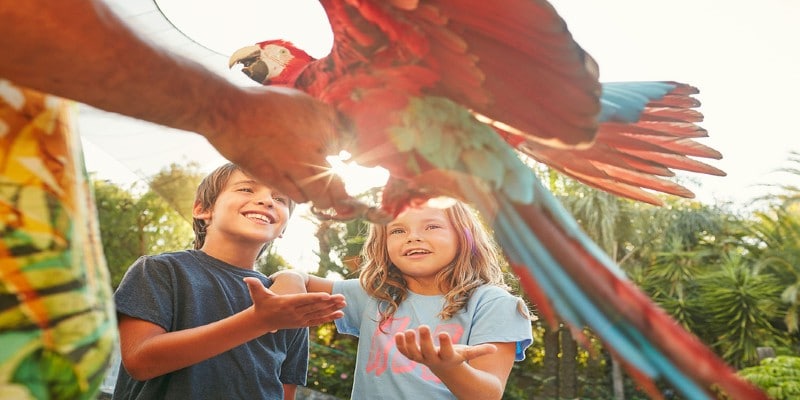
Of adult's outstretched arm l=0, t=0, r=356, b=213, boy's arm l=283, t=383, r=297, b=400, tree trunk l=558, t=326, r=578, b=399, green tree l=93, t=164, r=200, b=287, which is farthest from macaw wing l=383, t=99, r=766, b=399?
green tree l=93, t=164, r=200, b=287

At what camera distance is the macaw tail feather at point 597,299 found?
1.65ft

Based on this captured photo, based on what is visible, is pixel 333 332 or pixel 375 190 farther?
pixel 333 332

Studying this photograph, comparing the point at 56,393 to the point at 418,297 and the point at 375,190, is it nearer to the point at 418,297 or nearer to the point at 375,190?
the point at 375,190

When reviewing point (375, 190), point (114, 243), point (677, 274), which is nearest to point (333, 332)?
point (114, 243)

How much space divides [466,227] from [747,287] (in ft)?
26.5

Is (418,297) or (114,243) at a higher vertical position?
(418,297)

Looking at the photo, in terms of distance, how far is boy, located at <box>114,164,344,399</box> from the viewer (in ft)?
3.13

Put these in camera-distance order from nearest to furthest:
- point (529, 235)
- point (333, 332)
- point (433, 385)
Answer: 1. point (529, 235)
2. point (433, 385)
3. point (333, 332)

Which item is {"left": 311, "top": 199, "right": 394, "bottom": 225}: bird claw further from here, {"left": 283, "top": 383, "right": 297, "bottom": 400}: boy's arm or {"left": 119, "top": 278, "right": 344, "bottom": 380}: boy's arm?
{"left": 283, "top": 383, "right": 297, "bottom": 400}: boy's arm

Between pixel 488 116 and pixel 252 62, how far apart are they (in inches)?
24.7

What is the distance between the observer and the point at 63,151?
54 centimetres

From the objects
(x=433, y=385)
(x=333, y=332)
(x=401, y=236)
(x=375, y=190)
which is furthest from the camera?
(x=333, y=332)

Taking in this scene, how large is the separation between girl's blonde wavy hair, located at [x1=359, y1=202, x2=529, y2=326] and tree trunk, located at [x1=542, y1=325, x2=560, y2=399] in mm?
7029

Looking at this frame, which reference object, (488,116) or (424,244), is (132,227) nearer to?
(424,244)
